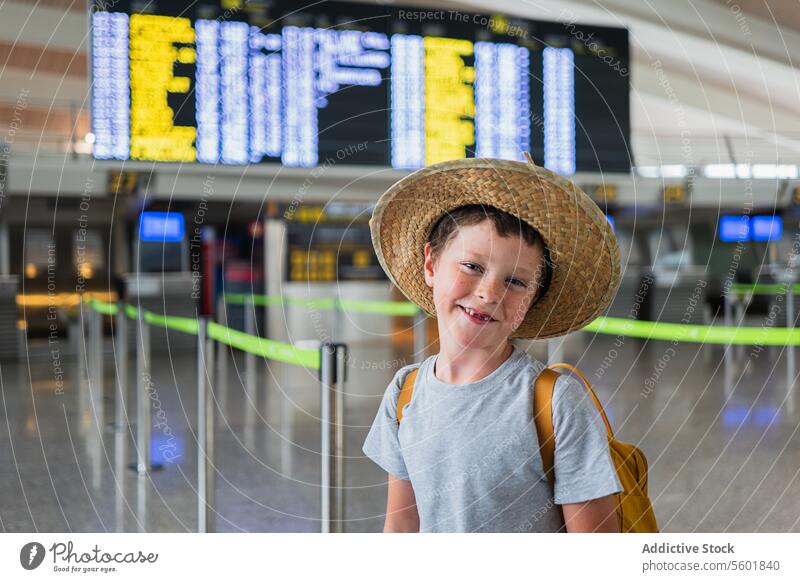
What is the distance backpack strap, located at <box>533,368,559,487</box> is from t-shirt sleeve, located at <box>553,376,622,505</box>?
0.5 inches

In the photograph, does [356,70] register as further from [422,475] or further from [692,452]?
[422,475]

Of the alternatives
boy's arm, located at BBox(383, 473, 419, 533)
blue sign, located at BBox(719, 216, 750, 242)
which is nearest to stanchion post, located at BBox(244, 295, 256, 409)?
boy's arm, located at BBox(383, 473, 419, 533)

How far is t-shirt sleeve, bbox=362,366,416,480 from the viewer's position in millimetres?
1716

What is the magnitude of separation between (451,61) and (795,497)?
356 centimetres

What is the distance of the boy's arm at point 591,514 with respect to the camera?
5.03ft

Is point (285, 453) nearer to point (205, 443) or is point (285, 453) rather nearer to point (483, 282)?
point (205, 443)

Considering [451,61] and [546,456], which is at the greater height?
[451,61]

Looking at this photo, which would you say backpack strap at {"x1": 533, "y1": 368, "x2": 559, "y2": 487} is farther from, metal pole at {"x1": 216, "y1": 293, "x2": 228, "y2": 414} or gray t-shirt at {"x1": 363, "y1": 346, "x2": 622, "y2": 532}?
→ metal pole at {"x1": 216, "y1": 293, "x2": 228, "y2": 414}

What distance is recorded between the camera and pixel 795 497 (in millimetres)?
3518

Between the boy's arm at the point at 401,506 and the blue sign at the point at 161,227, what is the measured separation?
31.8ft

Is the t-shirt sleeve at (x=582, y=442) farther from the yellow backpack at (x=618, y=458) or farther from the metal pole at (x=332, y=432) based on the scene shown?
the metal pole at (x=332, y=432)

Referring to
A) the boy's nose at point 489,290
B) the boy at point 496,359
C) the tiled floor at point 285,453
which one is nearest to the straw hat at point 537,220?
the boy at point 496,359

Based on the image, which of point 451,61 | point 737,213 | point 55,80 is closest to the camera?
point 451,61
